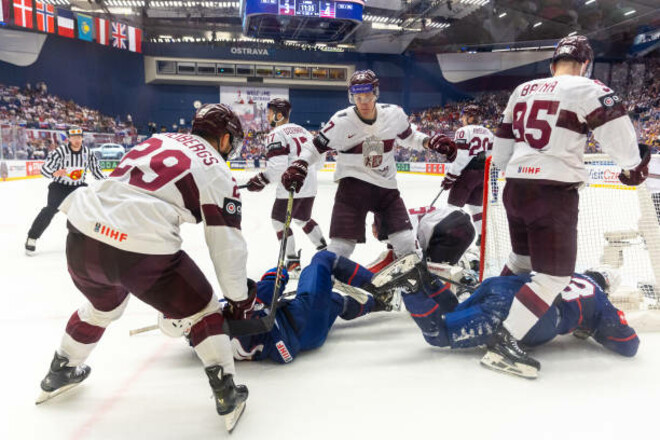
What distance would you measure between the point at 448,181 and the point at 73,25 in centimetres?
1918

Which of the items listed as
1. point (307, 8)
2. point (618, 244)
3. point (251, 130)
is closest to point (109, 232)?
point (618, 244)

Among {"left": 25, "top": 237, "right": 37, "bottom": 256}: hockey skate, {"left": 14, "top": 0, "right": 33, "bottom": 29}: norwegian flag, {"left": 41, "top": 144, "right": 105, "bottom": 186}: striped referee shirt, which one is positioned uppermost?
{"left": 14, "top": 0, "right": 33, "bottom": 29}: norwegian flag

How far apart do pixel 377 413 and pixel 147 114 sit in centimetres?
2303

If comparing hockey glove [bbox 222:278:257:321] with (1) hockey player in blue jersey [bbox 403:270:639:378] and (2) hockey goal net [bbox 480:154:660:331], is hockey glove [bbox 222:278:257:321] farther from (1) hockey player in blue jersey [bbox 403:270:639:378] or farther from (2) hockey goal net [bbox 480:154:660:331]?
(2) hockey goal net [bbox 480:154:660:331]

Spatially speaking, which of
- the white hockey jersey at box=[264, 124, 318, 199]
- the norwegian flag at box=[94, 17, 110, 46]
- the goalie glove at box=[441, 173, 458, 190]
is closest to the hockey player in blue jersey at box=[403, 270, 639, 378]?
the white hockey jersey at box=[264, 124, 318, 199]

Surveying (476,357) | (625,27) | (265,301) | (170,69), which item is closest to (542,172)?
(476,357)

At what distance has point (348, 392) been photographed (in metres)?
1.82

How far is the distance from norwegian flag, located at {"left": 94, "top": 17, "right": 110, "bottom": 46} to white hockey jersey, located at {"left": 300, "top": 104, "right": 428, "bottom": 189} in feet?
65.7

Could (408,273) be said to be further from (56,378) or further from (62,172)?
(62,172)

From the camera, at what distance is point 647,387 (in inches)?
72.8

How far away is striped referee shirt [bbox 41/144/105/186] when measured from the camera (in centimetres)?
439

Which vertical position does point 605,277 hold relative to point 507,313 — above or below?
above

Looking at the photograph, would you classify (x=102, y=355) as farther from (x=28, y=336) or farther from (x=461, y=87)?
(x=461, y=87)

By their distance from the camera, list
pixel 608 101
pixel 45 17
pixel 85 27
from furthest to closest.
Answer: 1. pixel 85 27
2. pixel 45 17
3. pixel 608 101
